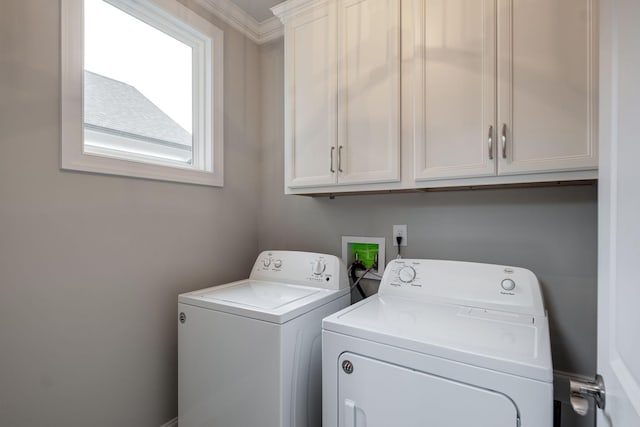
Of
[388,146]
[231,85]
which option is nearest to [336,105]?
[388,146]

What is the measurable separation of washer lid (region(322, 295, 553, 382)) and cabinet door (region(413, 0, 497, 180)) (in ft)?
1.85

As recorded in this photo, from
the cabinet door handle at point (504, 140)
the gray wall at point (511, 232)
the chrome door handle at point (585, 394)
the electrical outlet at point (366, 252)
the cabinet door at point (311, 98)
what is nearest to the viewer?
the chrome door handle at point (585, 394)

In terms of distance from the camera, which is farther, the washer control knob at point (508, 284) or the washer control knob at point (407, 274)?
the washer control knob at point (407, 274)

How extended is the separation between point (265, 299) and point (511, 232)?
1177 mm

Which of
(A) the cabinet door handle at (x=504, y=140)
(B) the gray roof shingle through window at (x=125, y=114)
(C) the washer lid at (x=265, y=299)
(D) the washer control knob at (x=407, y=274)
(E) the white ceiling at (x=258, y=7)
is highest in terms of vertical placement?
(E) the white ceiling at (x=258, y=7)

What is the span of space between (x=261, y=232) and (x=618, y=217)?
1993 millimetres

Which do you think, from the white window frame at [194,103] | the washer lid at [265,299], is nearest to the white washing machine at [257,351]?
the washer lid at [265,299]

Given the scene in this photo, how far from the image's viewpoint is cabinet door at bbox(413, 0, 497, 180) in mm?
1272

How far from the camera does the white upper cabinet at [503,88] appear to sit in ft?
3.71

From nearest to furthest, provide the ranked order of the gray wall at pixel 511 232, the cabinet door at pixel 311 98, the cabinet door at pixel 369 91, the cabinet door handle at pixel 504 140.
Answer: the cabinet door handle at pixel 504 140, the gray wall at pixel 511 232, the cabinet door at pixel 369 91, the cabinet door at pixel 311 98

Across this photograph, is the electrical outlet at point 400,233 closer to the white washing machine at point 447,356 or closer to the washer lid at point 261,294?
the white washing machine at point 447,356

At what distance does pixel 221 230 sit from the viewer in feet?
6.59

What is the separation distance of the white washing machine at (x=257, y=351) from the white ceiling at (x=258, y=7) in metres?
1.60

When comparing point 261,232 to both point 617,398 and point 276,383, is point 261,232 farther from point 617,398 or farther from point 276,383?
point 617,398
